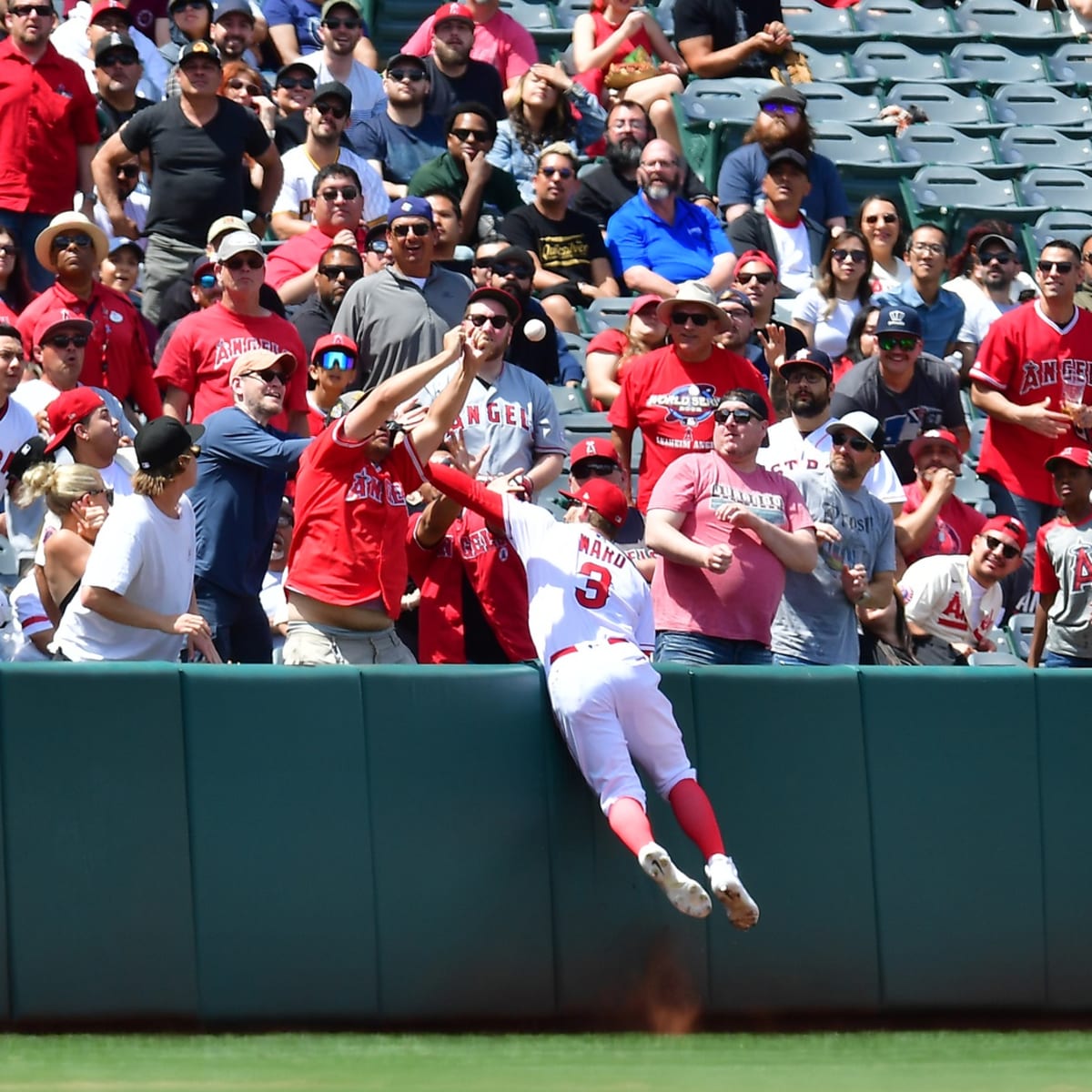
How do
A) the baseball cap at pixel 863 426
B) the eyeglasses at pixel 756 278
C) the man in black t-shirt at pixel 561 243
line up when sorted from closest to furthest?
the baseball cap at pixel 863 426 < the eyeglasses at pixel 756 278 < the man in black t-shirt at pixel 561 243

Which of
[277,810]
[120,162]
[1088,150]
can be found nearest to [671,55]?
[1088,150]

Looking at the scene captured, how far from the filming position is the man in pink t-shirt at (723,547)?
808cm

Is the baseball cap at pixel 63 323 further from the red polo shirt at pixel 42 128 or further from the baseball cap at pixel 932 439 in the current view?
the baseball cap at pixel 932 439

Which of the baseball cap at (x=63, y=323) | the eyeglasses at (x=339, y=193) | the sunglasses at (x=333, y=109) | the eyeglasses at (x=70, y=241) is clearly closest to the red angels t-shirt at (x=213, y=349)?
the baseball cap at (x=63, y=323)

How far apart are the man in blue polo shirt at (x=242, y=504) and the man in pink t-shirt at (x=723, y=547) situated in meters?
1.52

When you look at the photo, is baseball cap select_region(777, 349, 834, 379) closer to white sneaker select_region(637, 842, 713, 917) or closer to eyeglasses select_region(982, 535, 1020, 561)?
eyeglasses select_region(982, 535, 1020, 561)

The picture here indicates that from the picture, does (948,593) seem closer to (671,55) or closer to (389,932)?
(389,932)

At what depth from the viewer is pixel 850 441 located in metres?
9.20

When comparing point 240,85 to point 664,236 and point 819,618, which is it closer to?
point 664,236

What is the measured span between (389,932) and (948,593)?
398 cm

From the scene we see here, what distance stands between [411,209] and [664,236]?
2465mm

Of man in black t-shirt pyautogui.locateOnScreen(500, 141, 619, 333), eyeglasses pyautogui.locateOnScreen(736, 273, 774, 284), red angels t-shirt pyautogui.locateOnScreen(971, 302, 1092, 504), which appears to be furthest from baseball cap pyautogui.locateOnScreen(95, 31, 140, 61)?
red angels t-shirt pyautogui.locateOnScreen(971, 302, 1092, 504)

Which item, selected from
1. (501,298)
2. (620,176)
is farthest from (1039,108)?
(501,298)

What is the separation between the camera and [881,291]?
12203 millimetres
